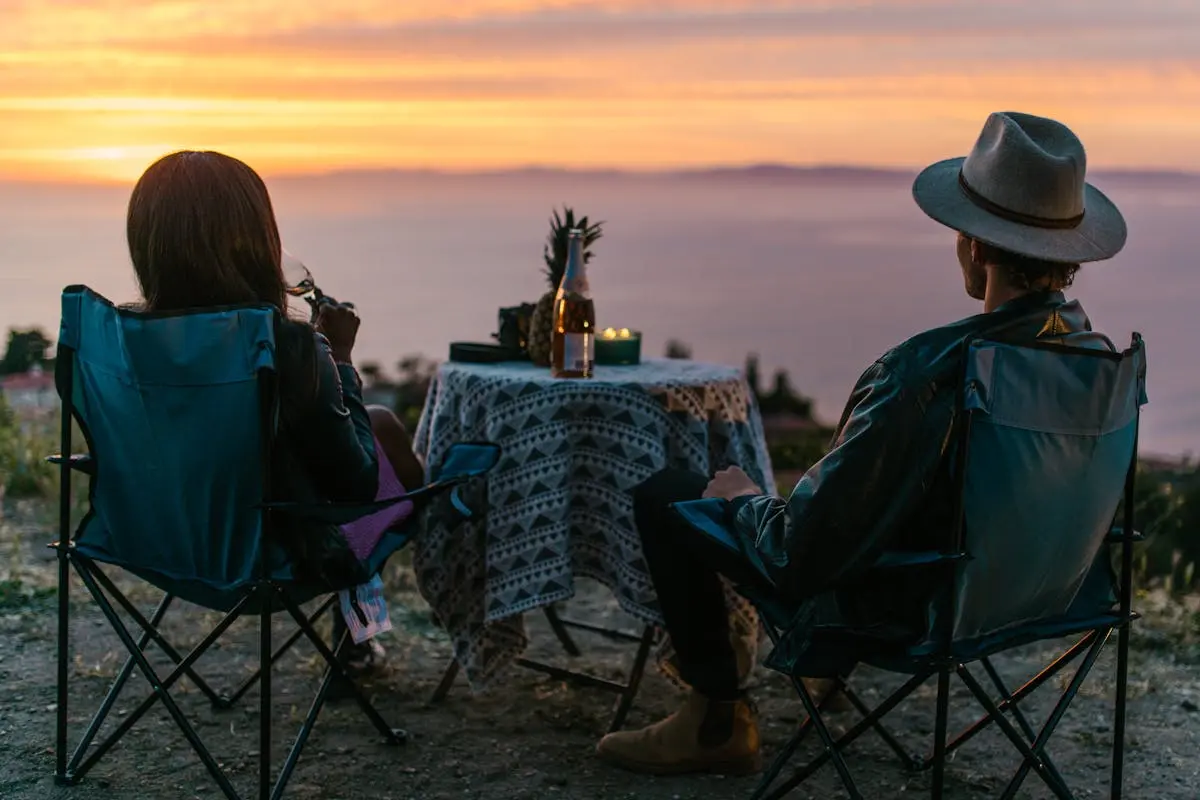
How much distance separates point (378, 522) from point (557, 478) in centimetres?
53

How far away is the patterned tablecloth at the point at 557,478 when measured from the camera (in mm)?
3947

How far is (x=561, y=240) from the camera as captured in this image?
14.4ft

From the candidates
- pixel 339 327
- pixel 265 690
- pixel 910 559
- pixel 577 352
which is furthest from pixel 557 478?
pixel 910 559

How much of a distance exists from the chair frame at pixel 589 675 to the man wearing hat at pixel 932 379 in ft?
3.18

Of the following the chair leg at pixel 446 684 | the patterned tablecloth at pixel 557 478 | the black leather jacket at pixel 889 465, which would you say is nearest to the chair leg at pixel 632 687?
the patterned tablecloth at pixel 557 478

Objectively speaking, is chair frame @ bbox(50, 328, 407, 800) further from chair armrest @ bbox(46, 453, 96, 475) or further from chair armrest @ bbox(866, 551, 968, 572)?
chair armrest @ bbox(866, 551, 968, 572)

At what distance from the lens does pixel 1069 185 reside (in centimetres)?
296

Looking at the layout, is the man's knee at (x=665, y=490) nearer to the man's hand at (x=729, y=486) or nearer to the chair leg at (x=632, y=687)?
the man's hand at (x=729, y=486)

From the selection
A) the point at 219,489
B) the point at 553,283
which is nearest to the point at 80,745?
the point at 219,489

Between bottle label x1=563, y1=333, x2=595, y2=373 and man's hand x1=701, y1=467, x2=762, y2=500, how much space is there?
739mm

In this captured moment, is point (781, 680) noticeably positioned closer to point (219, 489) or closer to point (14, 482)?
point (219, 489)

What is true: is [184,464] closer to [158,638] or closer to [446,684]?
[158,638]

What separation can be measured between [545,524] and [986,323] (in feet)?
5.00

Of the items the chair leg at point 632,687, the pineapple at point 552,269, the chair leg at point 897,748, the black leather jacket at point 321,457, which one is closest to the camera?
the black leather jacket at point 321,457
